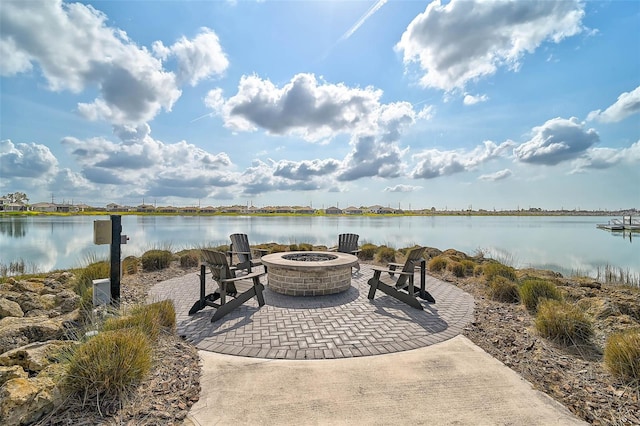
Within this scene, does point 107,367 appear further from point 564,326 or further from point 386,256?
point 386,256

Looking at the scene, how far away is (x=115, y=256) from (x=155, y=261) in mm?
4269

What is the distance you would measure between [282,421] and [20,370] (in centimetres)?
228

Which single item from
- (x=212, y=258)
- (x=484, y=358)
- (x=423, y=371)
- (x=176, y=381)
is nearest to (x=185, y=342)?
(x=176, y=381)

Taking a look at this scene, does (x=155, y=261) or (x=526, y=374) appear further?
(x=155, y=261)

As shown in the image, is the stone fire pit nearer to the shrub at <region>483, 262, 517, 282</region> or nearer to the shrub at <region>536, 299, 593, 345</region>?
the shrub at <region>536, 299, 593, 345</region>

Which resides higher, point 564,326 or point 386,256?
point 564,326

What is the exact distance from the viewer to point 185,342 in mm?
3750

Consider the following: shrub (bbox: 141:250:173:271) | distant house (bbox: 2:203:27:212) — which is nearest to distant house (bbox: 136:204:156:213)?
distant house (bbox: 2:203:27:212)

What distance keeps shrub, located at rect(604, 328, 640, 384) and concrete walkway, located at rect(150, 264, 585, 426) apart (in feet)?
3.04

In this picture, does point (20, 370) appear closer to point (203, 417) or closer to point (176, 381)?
point (176, 381)

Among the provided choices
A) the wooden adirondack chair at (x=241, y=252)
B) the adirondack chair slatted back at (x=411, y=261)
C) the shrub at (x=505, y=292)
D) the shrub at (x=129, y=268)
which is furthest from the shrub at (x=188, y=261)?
the shrub at (x=505, y=292)

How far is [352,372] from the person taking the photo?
3.07m

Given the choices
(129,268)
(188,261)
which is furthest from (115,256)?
(188,261)

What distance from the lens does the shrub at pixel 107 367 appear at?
2418 millimetres
